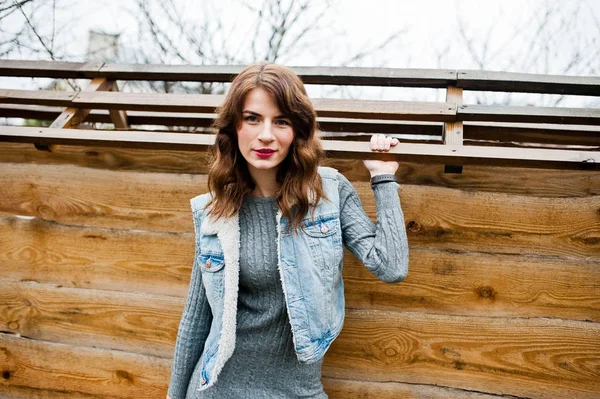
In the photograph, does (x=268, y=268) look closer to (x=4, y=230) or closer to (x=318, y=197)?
(x=318, y=197)

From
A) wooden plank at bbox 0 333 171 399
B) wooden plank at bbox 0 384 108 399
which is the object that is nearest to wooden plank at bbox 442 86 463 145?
wooden plank at bbox 0 333 171 399

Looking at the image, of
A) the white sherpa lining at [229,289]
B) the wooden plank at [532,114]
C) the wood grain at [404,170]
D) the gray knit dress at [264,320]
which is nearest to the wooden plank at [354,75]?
the wooden plank at [532,114]

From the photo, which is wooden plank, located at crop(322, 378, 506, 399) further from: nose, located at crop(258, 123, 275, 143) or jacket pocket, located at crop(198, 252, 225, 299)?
nose, located at crop(258, 123, 275, 143)

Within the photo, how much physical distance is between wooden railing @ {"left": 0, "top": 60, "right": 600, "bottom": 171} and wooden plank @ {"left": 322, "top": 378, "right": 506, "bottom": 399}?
97 centimetres

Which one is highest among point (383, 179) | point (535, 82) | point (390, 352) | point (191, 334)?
point (535, 82)

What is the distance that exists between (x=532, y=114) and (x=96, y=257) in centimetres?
211

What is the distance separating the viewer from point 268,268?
5.33ft

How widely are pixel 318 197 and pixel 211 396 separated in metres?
0.79

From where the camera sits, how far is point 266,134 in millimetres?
1510

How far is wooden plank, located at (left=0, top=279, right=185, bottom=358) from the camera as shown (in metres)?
2.35

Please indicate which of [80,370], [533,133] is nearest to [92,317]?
[80,370]

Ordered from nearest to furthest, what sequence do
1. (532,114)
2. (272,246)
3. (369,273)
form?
(272,246) < (532,114) < (369,273)

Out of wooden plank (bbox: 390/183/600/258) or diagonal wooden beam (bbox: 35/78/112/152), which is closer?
wooden plank (bbox: 390/183/600/258)

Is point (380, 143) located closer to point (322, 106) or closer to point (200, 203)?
point (322, 106)
